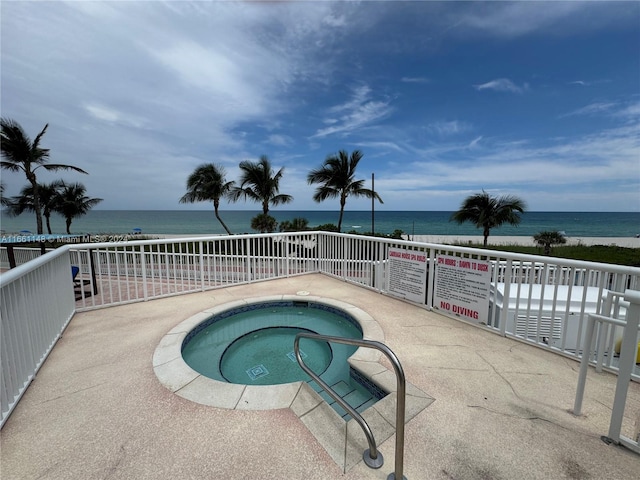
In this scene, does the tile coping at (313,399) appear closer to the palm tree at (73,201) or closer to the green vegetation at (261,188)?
the green vegetation at (261,188)

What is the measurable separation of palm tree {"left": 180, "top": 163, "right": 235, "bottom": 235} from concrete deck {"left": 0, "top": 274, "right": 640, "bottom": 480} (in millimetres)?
16408

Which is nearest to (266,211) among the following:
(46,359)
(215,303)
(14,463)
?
(215,303)

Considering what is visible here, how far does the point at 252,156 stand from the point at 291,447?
17.3 m

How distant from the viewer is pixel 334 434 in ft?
5.51

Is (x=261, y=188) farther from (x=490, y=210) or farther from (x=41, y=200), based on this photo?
(x=41, y=200)

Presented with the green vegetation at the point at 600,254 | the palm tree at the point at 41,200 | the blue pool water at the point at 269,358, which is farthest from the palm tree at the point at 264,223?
the palm tree at the point at 41,200

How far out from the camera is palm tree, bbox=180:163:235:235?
1774 cm

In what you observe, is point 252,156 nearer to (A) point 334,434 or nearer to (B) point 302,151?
(B) point 302,151

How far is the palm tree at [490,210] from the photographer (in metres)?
14.0

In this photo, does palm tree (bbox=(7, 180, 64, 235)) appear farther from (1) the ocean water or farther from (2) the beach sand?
(2) the beach sand

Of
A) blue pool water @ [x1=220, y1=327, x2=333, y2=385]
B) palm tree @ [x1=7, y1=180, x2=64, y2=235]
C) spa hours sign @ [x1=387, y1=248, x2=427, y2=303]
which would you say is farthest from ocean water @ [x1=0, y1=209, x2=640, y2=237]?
blue pool water @ [x1=220, y1=327, x2=333, y2=385]

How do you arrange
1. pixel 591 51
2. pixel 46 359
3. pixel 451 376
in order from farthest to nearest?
pixel 591 51, pixel 46 359, pixel 451 376

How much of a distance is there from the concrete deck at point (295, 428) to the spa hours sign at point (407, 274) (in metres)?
1.23

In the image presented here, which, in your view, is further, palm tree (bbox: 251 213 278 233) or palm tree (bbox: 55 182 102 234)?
palm tree (bbox: 55 182 102 234)
